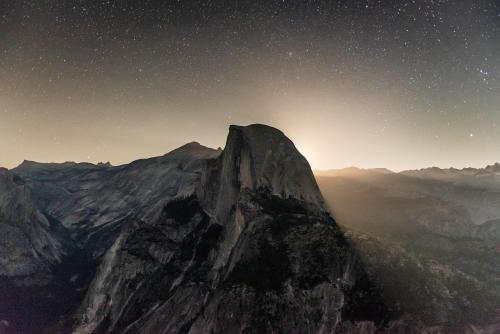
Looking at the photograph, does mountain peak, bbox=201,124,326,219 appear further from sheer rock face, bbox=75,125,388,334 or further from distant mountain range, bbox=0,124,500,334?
distant mountain range, bbox=0,124,500,334

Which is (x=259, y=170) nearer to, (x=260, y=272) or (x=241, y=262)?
(x=241, y=262)

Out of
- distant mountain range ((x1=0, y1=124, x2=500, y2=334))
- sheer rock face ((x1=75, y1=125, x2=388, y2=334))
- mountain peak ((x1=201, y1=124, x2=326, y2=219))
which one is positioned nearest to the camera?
sheer rock face ((x1=75, y1=125, x2=388, y2=334))

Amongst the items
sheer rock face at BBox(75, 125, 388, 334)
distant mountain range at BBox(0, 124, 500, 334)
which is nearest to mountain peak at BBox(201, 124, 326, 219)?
sheer rock face at BBox(75, 125, 388, 334)

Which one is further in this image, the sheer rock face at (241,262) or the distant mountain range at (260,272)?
the distant mountain range at (260,272)

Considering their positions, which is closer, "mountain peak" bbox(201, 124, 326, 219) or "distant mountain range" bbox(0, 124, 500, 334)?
"distant mountain range" bbox(0, 124, 500, 334)

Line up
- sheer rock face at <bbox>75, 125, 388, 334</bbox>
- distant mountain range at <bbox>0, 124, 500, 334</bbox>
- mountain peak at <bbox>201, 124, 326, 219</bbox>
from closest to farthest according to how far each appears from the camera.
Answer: sheer rock face at <bbox>75, 125, 388, 334</bbox>, distant mountain range at <bbox>0, 124, 500, 334</bbox>, mountain peak at <bbox>201, 124, 326, 219</bbox>

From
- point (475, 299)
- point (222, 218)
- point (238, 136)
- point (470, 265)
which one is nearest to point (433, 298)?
point (475, 299)

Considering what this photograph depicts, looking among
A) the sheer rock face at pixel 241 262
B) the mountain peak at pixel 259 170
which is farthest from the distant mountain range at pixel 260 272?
the mountain peak at pixel 259 170

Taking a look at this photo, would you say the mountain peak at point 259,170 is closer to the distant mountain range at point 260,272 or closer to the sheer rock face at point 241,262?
the sheer rock face at point 241,262

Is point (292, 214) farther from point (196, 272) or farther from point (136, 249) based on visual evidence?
point (136, 249)
